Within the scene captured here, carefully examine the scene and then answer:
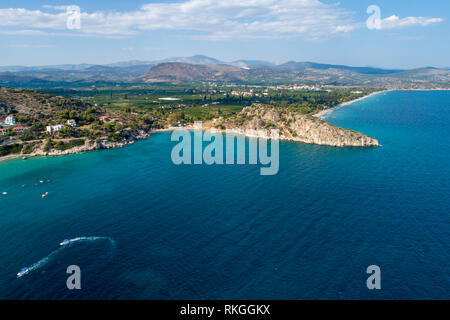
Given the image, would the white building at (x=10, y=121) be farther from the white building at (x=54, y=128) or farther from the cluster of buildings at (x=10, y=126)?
the white building at (x=54, y=128)

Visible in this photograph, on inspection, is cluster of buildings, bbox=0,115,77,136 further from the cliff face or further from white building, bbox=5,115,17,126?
the cliff face

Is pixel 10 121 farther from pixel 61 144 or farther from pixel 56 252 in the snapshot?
pixel 56 252

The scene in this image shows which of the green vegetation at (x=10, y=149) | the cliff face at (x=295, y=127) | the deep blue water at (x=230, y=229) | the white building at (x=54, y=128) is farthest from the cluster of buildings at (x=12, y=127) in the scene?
the cliff face at (x=295, y=127)

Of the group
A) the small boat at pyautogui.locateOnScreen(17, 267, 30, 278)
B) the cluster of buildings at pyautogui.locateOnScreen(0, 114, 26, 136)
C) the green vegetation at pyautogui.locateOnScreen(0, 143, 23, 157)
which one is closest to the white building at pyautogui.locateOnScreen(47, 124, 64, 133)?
the cluster of buildings at pyautogui.locateOnScreen(0, 114, 26, 136)

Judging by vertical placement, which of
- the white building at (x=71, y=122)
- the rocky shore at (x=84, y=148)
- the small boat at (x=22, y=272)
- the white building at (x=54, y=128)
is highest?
the white building at (x=71, y=122)

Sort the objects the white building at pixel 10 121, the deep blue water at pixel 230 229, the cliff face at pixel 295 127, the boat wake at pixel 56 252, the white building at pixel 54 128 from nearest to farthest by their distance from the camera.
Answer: the deep blue water at pixel 230 229, the boat wake at pixel 56 252, the cliff face at pixel 295 127, the white building at pixel 54 128, the white building at pixel 10 121
